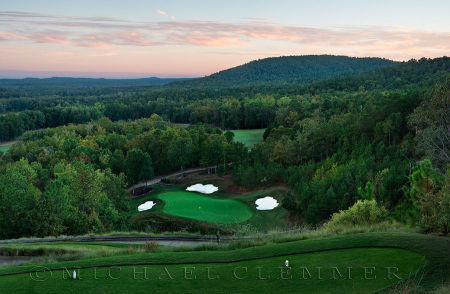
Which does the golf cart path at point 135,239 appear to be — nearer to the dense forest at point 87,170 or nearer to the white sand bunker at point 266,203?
the dense forest at point 87,170

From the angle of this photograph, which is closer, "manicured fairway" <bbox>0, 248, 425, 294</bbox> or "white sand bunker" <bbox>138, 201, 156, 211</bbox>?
"manicured fairway" <bbox>0, 248, 425, 294</bbox>

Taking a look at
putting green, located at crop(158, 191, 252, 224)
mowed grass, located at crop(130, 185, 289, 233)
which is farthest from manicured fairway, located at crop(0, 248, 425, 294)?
putting green, located at crop(158, 191, 252, 224)

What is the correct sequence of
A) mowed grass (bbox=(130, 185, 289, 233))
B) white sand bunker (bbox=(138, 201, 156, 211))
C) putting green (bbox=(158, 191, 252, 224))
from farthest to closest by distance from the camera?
white sand bunker (bbox=(138, 201, 156, 211)), putting green (bbox=(158, 191, 252, 224)), mowed grass (bbox=(130, 185, 289, 233))

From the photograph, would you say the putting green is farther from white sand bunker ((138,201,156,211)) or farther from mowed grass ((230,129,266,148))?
mowed grass ((230,129,266,148))

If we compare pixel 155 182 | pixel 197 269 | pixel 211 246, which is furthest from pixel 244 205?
pixel 197 269

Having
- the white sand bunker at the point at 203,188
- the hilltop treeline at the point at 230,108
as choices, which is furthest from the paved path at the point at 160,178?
the hilltop treeline at the point at 230,108

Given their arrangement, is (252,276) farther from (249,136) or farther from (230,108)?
(230,108)

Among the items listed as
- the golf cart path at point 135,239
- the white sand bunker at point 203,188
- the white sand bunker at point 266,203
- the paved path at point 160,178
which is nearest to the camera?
the golf cart path at point 135,239
